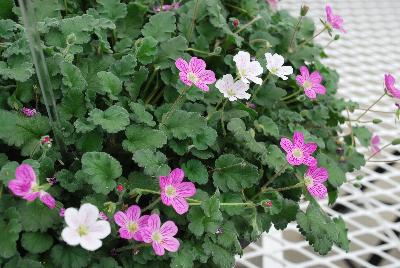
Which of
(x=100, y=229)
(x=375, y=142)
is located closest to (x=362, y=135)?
(x=375, y=142)

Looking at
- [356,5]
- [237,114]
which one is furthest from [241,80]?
[356,5]

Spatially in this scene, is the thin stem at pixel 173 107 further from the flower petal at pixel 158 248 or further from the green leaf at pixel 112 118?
the flower petal at pixel 158 248

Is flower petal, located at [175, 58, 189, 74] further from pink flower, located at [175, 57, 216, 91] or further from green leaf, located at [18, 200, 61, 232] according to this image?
green leaf, located at [18, 200, 61, 232]

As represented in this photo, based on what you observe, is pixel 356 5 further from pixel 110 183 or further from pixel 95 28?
pixel 110 183

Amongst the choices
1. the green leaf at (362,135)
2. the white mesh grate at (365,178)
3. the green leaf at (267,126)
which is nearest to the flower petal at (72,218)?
the green leaf at (267,126)

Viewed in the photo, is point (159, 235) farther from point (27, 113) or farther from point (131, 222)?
point (27, 113)

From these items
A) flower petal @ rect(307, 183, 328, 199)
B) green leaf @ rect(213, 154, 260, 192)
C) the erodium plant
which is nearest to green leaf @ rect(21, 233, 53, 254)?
the erodium plant

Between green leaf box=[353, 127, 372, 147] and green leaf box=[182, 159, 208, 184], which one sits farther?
green leaf box=[353, 127, 372, 147]
